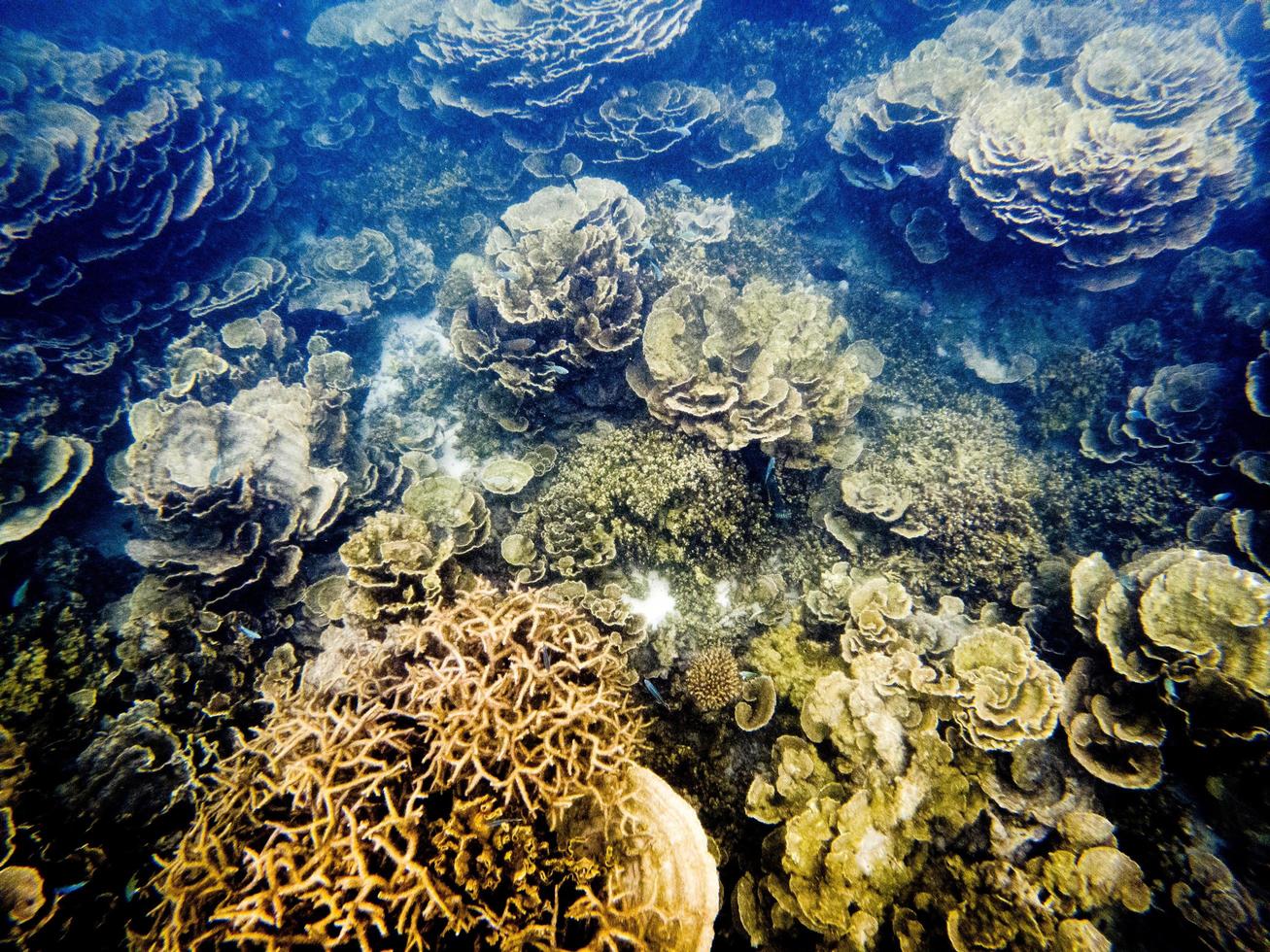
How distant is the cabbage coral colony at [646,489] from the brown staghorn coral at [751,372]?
60mm

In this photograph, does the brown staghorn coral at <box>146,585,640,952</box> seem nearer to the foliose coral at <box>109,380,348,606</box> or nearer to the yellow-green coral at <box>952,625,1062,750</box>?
the foliose coral at <box>109,380,348,606</box>

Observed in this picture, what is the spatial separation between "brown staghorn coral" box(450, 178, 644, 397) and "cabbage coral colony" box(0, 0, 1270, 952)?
62mm

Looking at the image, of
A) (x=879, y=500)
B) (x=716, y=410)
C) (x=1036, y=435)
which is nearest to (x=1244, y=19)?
(x=1036, y=435)

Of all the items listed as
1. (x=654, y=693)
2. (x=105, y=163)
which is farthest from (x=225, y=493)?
(x=105, y=163)

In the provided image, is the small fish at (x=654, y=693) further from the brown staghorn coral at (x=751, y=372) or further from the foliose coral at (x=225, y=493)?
the foliose coral at (x=225, y=493)

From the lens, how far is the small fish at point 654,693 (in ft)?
13.3

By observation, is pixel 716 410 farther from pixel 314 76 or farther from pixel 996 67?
pixel 314 76

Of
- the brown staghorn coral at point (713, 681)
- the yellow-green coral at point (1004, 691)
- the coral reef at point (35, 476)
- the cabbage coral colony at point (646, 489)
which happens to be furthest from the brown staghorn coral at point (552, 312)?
the yellow-green coral at point (1004, 691)

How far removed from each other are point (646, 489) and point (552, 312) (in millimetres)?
2319

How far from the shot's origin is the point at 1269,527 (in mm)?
4793

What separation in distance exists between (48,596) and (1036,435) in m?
11.6

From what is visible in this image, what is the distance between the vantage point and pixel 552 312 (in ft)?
18.4

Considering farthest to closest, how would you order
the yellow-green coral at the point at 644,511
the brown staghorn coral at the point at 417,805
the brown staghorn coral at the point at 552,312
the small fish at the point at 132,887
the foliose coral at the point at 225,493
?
the brown staghorn coral at the point at 552,312 < the yellow-green coral at the point at 644,511 < the foliose coral at the point at 225,493 < the small fish at the point at 132,887 < the brown staghorn coral at the point at 417,805

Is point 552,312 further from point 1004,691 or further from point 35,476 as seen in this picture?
point 35,476
